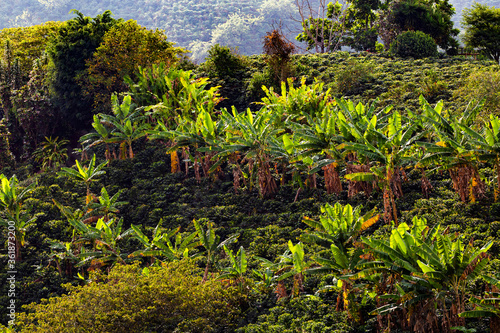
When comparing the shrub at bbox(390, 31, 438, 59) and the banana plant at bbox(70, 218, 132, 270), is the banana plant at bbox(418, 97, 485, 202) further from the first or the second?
the shrub at bbox(390, 31, 438, 59)

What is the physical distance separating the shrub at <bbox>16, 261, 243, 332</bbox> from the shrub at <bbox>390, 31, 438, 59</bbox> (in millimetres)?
17482

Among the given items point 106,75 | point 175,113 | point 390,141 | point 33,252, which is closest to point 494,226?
point 390,141

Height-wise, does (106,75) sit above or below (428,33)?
below

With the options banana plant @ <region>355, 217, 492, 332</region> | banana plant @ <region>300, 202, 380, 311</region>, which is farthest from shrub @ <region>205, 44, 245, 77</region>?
banana plant @ <region>355, 217, 492, 332</region>

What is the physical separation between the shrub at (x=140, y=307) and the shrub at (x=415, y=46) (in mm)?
17482

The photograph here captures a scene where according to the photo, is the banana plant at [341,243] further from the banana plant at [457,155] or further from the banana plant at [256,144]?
the banana plant at [256,144]

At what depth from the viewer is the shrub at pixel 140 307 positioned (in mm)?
6828

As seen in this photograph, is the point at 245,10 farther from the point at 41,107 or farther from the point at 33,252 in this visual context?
the point at 33,252

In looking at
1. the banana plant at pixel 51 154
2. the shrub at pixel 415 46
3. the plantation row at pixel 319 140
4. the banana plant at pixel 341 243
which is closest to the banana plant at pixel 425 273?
the banana plant at pixel 341 243

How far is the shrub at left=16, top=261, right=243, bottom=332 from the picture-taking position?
6.83m

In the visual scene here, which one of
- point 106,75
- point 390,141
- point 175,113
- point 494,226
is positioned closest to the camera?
point 494,226

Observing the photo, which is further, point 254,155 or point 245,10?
point 245,10

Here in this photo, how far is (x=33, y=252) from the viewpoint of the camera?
11.5 metres

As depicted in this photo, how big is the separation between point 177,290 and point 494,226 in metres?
5.78
